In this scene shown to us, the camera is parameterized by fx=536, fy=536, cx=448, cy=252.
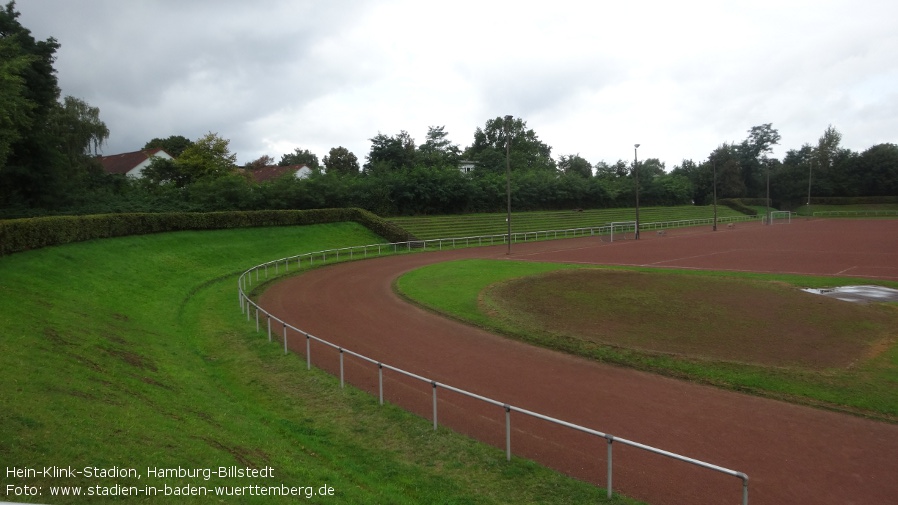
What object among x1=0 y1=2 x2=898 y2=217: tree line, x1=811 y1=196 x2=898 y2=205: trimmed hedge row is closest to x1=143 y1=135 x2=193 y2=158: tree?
x1=0 y1=2 x2=898 y2=217: tree line

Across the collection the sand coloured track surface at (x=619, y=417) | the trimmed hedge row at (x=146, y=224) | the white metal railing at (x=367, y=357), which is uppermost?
the trimmed hedge row at (x=146, y=224)

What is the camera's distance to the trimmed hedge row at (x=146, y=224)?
18797 mm

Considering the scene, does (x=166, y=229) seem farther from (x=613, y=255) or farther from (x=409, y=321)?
(x=613, y=255)

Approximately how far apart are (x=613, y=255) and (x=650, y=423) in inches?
1020

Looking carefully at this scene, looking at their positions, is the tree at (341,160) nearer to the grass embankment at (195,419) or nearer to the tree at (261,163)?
the tree at (261,163)

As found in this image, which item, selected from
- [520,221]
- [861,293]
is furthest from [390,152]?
[861,293]

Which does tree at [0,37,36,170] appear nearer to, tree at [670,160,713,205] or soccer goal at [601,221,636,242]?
soccer goal at [601,221,636,242]

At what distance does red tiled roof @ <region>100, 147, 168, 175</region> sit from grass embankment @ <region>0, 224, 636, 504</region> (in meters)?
49.9

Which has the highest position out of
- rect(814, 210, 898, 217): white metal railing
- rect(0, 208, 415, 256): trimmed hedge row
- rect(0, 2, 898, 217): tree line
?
rect(0, 2, 898, 217): tree line

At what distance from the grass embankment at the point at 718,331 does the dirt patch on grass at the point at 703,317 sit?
0.10 feet

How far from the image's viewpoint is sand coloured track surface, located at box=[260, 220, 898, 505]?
23.4 ft

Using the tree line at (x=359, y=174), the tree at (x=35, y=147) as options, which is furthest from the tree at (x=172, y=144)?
the tree at (x=35, y=147)

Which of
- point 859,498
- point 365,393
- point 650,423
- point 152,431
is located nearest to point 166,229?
point 365,393

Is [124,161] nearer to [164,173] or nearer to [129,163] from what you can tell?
[129,163]
